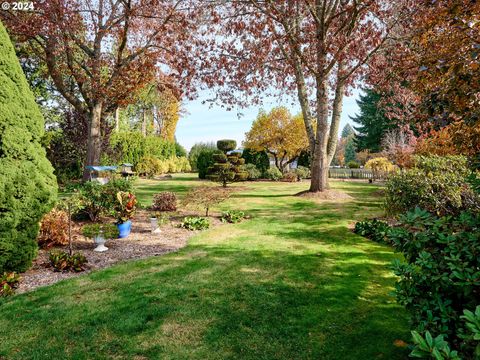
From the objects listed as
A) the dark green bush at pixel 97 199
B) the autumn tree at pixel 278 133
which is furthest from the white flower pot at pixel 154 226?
the autumn tree at pixel 278 133

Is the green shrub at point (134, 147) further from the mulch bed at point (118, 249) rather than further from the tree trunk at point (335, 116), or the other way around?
the mulch bed at point (118, 249)

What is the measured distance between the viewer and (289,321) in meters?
3.77

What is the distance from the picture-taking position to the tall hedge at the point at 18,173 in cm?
492

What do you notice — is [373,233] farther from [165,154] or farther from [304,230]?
[165,154]

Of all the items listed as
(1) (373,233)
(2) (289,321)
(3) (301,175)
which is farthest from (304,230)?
(3) (301,175)

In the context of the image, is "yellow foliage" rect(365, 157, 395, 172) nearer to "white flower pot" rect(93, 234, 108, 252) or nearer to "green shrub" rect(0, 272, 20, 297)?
"white flower pot" rect(93, 234, 108, 252)

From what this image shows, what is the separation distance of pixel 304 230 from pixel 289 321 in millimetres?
4965

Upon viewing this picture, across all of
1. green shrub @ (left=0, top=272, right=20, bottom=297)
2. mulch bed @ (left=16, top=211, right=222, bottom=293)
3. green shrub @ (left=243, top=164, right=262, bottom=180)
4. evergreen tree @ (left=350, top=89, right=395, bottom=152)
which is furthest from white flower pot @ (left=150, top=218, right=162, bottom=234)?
evergreen tree @ (left=350, top=89, right=395, bottom=152)

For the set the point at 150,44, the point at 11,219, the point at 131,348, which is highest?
the point at 150,44

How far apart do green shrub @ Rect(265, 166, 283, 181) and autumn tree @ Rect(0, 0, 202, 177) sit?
12338 mm

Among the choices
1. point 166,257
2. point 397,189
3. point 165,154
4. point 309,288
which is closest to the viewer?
A: point 309,288

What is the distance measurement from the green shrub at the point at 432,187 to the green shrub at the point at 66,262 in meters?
6.75

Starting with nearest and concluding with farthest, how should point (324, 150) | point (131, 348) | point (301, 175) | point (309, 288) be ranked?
point (131, 348), point (309, 288), point (324, 150), point (301, 175)

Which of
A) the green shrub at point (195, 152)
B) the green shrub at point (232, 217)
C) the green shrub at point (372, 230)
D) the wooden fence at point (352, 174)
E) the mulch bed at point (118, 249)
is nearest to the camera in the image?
the mulch bed at point (118, 249)
